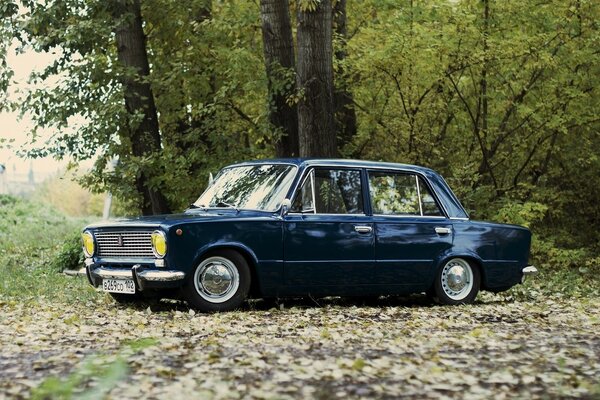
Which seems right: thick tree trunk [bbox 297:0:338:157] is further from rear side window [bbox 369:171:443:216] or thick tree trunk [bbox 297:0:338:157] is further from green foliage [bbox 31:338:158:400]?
green foliage [bbox 31:338:158:400]

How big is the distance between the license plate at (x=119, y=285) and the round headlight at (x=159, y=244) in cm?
50

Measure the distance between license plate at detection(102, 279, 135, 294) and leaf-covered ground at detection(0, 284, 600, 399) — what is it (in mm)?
239

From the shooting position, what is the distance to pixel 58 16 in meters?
19.4

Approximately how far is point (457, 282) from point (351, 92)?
23.7ft

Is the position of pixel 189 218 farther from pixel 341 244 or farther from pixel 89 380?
pixel 89 380

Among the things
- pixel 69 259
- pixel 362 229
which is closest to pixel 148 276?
pixel 362 229

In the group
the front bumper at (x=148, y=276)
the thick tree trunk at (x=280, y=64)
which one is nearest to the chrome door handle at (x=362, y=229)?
the front bumper at (x=148, y=276)

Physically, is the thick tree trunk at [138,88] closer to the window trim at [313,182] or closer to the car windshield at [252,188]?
the car windshield at [252,188]

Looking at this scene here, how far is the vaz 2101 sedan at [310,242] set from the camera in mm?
10367

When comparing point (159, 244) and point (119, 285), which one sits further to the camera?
point (119, 285)

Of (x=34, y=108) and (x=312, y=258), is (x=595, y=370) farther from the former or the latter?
(x=34, y=108)

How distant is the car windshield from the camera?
11.1 m

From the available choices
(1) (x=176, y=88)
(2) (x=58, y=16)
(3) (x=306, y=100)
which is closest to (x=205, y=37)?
(1) (x=176, y=88)

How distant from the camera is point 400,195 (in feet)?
39.3
